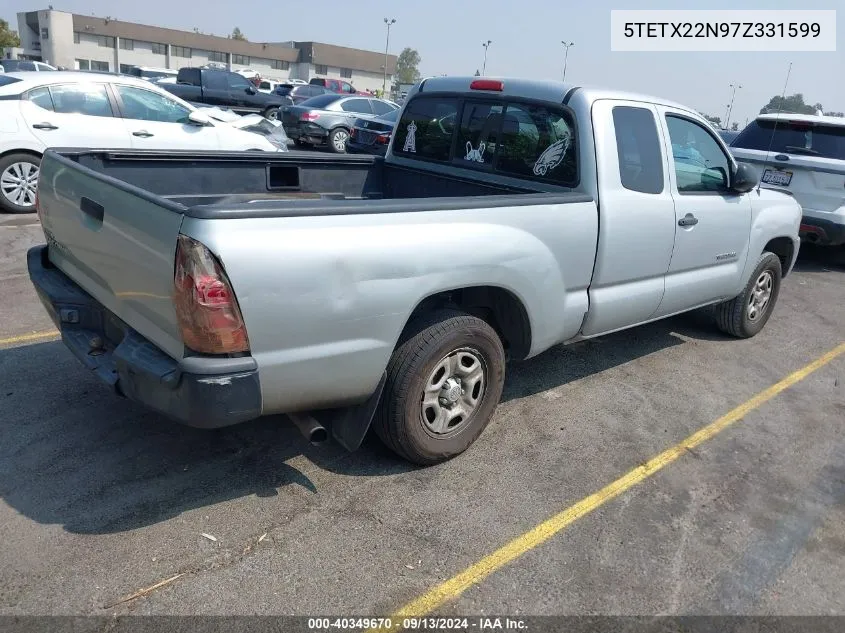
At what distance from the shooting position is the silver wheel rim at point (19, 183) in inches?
319

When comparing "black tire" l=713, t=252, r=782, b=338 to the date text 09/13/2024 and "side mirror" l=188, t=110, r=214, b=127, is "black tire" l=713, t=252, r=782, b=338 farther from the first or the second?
"side mirror" l=188, t=110, r=214, b=127

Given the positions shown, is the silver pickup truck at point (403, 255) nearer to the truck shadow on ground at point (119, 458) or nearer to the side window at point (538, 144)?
the side window at point (538, 144)

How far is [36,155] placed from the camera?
817cm

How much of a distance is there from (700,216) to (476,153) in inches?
62.8

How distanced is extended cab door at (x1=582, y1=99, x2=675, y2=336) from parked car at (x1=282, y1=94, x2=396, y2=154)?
12.7 meters

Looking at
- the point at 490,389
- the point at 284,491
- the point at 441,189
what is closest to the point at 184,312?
the point at 284,491

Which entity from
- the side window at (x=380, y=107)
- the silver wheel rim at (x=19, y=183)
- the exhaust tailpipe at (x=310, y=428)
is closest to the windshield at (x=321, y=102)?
the side window at (x=380, y=107)

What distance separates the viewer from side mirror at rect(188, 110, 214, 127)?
29.6ft

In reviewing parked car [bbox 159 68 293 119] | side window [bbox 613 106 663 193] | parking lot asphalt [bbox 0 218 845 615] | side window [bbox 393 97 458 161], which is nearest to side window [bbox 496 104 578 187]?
side window [bbox 613 106 663 193]

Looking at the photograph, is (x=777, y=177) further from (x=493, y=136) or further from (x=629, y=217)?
(x=493, y=136)

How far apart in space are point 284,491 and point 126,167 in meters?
2.21

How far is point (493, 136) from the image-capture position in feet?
14.8

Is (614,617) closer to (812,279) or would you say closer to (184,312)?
(184,312)

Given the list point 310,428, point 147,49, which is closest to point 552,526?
point 310,428
